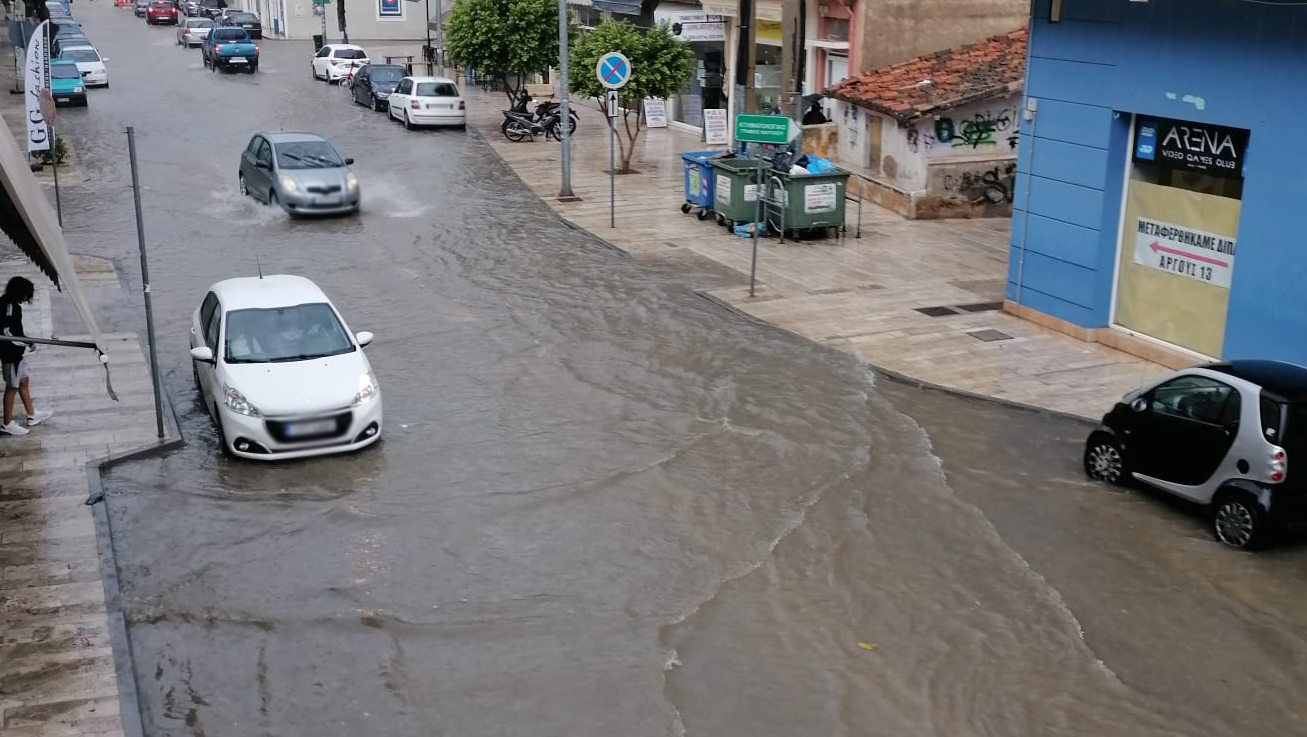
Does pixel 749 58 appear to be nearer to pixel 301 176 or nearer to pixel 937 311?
pixel 937 311

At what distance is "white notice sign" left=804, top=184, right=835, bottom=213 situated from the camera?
2200cm

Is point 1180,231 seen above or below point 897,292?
above

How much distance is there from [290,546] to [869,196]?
60.0 feet

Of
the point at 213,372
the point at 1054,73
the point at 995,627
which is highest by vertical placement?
the point at 1054,73

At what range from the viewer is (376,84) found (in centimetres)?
4097

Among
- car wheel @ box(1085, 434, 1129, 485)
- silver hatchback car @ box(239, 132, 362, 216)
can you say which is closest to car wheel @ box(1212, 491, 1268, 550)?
car wheel @ box(1085, 434, 1129, 485)

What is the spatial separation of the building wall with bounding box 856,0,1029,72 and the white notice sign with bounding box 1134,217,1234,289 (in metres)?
13.6

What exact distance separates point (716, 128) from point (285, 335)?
2314cm

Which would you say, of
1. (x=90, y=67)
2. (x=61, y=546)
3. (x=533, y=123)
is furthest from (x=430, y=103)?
(x=61, y=546)

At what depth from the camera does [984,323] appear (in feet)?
56.3

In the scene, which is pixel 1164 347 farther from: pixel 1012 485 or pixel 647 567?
pixel 647 567

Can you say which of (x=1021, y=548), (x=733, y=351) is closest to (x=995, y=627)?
(x=1021, y=548)

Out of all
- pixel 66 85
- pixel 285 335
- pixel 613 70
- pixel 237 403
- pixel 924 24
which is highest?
pixel 924 24

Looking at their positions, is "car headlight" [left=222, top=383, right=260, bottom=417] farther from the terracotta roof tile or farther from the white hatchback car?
the terracotta roof tile
